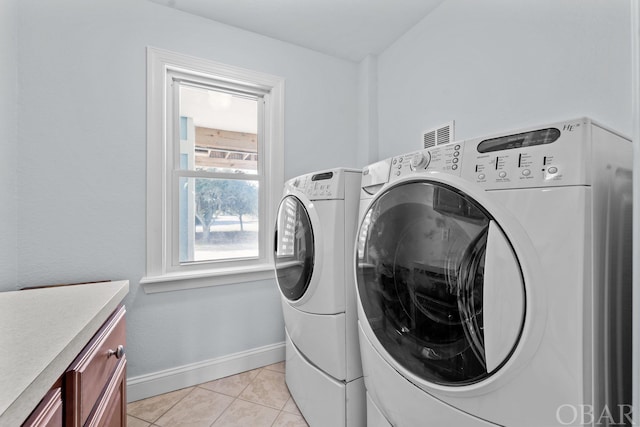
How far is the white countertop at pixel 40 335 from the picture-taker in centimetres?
44

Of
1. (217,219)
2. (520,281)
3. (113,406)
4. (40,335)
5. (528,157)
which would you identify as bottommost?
(113,406)

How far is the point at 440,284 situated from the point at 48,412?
858 millimetres

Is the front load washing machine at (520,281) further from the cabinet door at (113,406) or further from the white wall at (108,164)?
the white wall at (108,164)

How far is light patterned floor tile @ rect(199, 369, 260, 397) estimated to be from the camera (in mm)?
1731

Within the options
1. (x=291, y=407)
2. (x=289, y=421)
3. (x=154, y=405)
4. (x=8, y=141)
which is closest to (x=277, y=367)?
(x=291, y=407)

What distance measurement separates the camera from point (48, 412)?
507 mm

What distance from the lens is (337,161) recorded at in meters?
2.34

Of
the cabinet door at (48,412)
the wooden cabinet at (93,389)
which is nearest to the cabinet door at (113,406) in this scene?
the wooden cabinet at (93,389)

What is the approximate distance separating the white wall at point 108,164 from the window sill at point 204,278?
0.14 feet

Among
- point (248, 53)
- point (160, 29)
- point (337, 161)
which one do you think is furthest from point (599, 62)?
point (160, 29)

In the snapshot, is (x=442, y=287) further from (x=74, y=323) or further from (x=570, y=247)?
(x=74, y=323)

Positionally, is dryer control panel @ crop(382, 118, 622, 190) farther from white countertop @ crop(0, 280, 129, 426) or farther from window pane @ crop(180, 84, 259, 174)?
window pane @ crop(180, 84, 259, 174)

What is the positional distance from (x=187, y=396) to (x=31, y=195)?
4.54 ft

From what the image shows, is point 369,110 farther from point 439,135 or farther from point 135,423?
point 135,423
